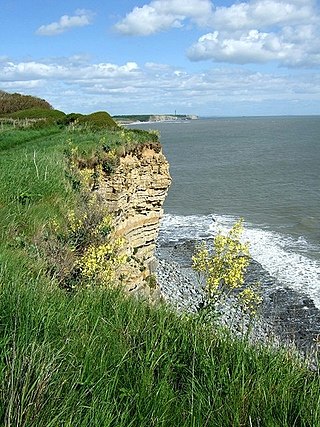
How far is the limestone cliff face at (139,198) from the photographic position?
53.8ft

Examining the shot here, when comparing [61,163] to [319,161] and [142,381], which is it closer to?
[142,381]

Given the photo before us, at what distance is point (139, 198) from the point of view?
65.0 feet

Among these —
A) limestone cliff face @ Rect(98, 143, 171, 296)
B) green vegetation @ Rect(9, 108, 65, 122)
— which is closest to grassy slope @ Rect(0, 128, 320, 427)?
limestone cliff face @ Rect(98, 143, 171, 296)

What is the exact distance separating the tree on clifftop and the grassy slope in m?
41.8

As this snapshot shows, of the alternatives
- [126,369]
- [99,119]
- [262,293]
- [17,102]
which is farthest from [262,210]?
[126,369]

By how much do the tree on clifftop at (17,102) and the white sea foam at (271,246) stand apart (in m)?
18.3

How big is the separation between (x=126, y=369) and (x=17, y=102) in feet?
152

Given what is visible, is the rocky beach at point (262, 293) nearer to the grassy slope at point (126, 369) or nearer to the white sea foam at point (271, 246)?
the white sea foam at point (271, 246)

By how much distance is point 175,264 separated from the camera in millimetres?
27766

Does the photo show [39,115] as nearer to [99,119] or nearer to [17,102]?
[99,119]

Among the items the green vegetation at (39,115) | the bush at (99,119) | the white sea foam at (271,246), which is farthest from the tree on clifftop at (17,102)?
the white sea foam at (271,246)

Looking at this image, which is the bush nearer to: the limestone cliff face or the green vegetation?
the green vegetation

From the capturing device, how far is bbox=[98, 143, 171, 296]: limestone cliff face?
53.8ft

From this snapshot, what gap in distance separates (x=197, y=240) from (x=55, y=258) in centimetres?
2420
